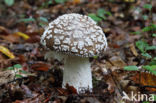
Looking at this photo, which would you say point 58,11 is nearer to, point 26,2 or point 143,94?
point 26,2

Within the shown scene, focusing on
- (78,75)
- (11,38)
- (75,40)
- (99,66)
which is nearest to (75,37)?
(75,40)

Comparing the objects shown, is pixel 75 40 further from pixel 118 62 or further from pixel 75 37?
pixel 118 62

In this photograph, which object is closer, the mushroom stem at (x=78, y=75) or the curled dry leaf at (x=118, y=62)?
the mushroom stem at (x=78, y=75)

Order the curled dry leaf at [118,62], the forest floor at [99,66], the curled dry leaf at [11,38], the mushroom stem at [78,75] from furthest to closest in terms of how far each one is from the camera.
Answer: the curled dry leaf at [11,38], the curled dry leaf at [118,62], the mushroom stem at [78,75], the forest floor at [99,66]

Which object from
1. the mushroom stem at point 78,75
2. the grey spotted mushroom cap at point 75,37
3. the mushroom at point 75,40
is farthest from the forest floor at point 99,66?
the grey spotted mushroom cap at point 75,37

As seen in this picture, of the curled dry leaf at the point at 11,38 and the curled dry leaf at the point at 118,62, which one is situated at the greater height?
the curled dry leaf at the point at 11,38

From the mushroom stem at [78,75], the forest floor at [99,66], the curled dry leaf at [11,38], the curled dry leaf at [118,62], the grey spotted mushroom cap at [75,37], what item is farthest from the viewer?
the curled dry leaf at [11,38]

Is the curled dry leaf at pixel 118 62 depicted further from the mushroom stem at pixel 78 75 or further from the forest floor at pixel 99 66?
the mushroom stem at pixel 78 75
